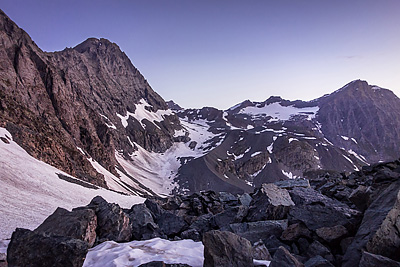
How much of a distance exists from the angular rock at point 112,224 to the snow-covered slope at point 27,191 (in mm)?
9303

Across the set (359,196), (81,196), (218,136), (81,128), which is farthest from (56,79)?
(218,136)

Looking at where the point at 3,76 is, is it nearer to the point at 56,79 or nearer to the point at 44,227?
the point at 56,79

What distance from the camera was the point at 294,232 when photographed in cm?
1026

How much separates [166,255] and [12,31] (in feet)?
366

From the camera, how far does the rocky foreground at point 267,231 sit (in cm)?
737

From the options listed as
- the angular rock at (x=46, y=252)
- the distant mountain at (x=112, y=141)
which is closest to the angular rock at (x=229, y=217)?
the angular rock at (x=46, y=252)

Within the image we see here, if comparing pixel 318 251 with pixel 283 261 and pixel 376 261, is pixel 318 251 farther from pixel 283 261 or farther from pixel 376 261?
pixel 283 261

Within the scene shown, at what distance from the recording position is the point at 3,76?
72312mm

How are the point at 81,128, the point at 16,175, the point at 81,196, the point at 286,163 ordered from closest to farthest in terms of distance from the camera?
the point at 16,175, the point at 81,196, the point at 81,128, the point at 286,163

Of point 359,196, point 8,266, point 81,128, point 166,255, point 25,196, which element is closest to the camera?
point 8,266

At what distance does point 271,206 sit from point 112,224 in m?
7.68

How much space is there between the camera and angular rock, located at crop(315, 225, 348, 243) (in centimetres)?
951

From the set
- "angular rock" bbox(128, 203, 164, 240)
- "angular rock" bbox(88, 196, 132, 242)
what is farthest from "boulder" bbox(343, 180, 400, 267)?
"angular rock" bbox(88, 196, 132, 242)

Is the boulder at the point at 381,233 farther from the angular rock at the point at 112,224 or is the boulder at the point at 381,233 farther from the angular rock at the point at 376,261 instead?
the angular rock at the point at 112,224
